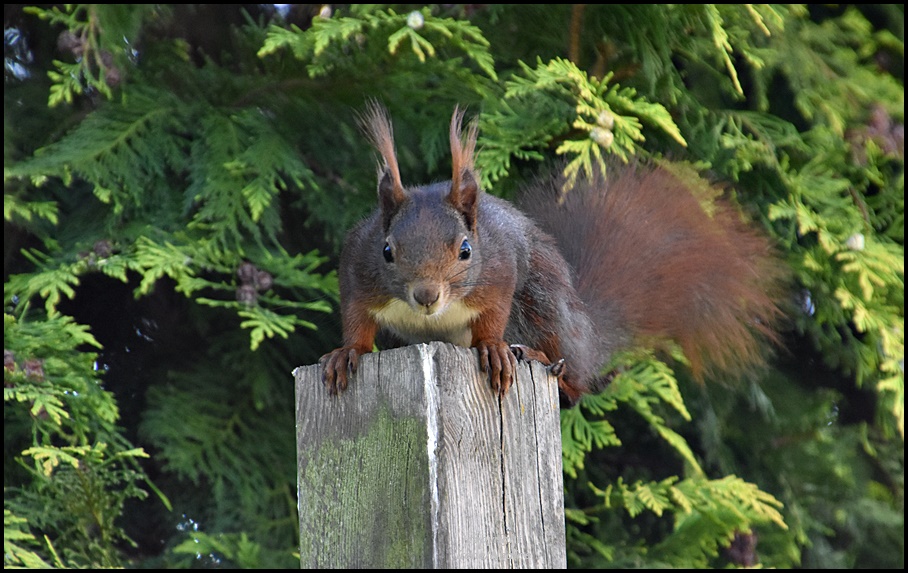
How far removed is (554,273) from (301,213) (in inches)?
31.9

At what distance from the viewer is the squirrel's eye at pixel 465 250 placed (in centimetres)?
144

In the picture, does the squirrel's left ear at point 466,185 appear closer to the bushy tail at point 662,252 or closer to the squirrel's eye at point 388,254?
the squirrel's eye at point 388,254

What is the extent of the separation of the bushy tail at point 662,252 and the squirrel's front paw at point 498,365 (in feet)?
2.54

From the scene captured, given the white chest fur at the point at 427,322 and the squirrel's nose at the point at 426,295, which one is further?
the white chest fur at the point at 427,322

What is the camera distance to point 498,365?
1155 millimetres

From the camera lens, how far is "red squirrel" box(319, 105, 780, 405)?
142 cm

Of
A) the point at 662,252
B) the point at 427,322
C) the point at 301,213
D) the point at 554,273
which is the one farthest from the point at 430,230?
the point at 301,213

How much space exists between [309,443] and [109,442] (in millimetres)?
962

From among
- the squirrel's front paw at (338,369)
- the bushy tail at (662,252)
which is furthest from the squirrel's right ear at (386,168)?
the bushy tail at (662,252)

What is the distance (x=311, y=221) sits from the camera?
7.18 feet

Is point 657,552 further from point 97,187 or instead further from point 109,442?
point 97,187

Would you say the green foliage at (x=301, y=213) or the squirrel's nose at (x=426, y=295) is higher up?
the squirrel's nose at (x=426, y=295)

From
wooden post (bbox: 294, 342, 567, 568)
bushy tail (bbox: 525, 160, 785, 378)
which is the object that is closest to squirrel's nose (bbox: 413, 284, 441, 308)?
wooden post (bbox: 294, 342, 567, 568)

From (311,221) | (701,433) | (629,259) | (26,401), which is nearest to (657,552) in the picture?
(701,433)
